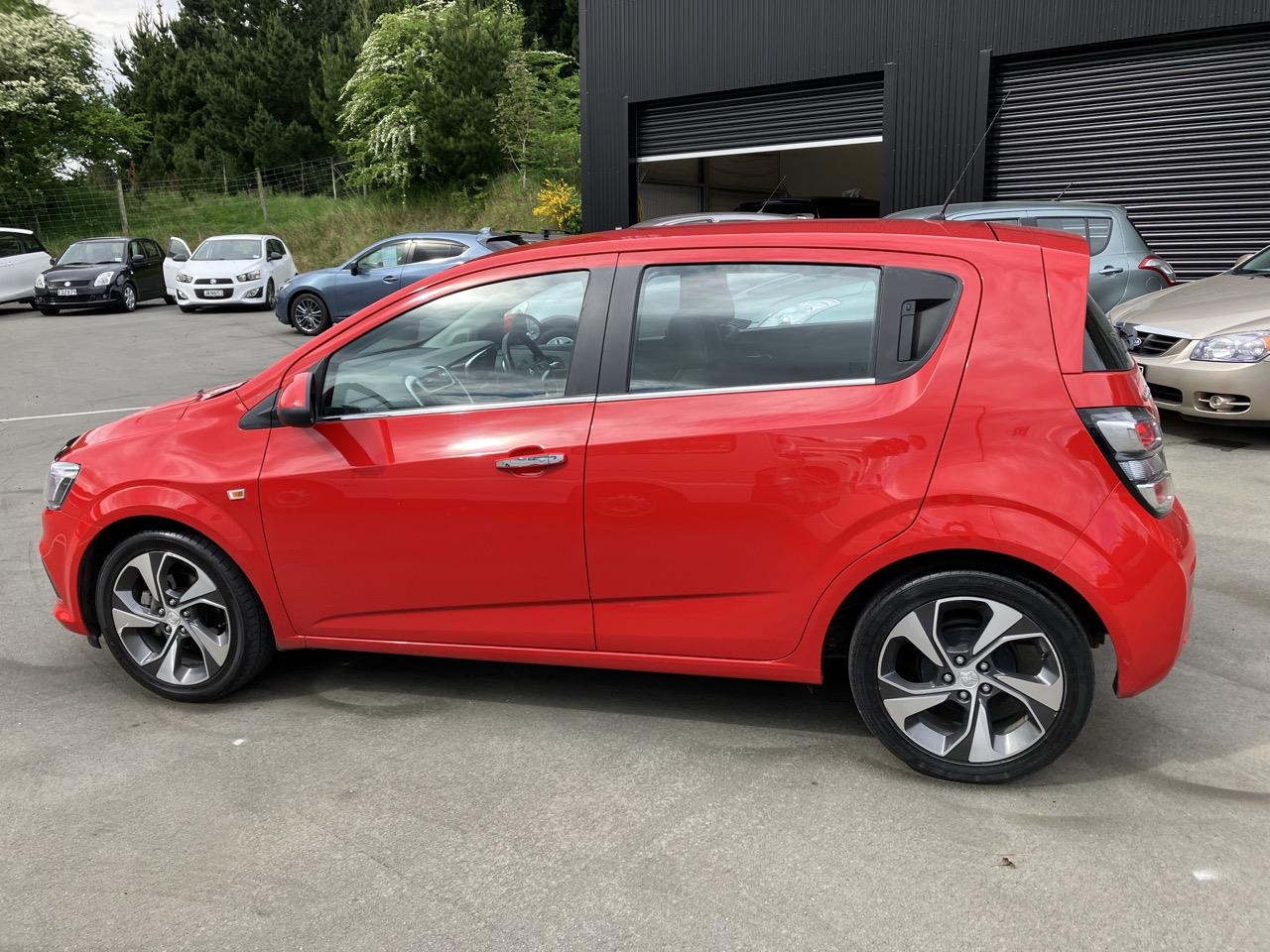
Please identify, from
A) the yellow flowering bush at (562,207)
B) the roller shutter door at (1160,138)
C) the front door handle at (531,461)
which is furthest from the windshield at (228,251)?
the front door handle at (531,461)

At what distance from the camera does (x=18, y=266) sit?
2133cm

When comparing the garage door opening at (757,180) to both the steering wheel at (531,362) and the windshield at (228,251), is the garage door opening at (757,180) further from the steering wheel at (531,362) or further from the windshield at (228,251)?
the steering wheel at (531,362)

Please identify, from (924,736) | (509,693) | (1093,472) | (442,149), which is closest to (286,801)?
(509,693)

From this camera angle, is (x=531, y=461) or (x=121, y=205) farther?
(x=121, y=205)

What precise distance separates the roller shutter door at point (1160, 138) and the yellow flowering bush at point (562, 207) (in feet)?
40.3

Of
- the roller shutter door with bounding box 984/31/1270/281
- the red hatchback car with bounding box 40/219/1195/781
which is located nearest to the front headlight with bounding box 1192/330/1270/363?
the red hatchback car with bounding box 40/219/1195/781

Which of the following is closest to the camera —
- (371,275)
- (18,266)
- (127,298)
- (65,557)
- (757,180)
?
(65,557)

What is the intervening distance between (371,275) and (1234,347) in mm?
12233

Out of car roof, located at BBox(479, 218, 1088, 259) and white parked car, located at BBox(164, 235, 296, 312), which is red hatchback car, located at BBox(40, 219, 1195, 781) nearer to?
car roof, located at BBox(479, 218, 1088, 259)

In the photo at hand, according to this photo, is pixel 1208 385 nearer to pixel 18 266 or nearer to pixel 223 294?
pixel 223 294

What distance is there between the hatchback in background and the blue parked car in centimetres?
971

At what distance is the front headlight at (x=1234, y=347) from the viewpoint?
282 inches

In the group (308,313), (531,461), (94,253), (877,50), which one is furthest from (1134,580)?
(94,253)

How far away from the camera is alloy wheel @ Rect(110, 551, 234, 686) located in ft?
12.5
